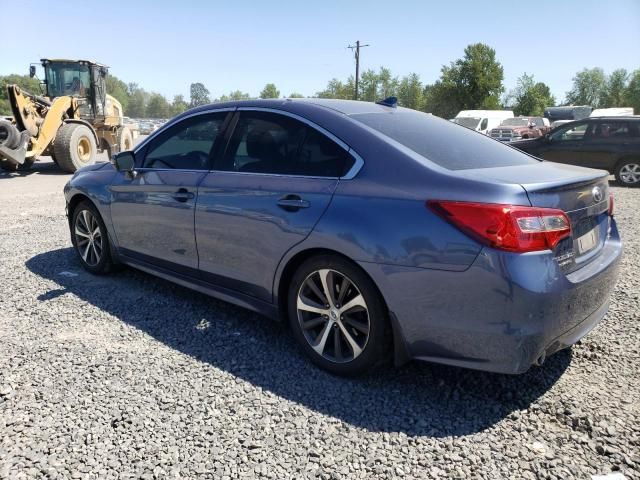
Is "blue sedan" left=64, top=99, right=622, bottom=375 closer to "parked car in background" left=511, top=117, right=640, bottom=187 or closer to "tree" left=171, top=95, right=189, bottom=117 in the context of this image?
"parked car in background" left=511, top=117, right=640, bottom=187

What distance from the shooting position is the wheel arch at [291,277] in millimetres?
2660

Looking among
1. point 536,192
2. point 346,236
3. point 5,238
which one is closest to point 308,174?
point 346,236

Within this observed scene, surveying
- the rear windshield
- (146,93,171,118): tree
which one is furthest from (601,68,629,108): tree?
(146,93,171,118): tree

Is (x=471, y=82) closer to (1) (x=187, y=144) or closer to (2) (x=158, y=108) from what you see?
(1) (x=187, y=144)

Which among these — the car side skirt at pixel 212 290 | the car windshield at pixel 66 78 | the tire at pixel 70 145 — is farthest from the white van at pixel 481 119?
the car side skirt at pixel 212 290

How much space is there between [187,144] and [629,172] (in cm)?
1212

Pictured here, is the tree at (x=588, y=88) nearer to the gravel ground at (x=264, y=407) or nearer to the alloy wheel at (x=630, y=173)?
the alloy wheel at (x=630, y=173)

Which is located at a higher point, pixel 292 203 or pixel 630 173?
pixel 292 203

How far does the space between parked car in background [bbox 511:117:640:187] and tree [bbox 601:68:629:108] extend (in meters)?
89.4

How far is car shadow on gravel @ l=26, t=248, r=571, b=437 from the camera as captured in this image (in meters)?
2.62

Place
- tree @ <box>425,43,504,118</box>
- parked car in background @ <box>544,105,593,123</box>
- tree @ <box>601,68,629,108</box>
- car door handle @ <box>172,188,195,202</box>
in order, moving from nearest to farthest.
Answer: car door handle @ <box>172,188,195,202</box>
parked car in background @ <box>544,105,593,123</box>
tree @ <box>425,43,504,118</box>
tree @ <box>601,68,629,108</box>

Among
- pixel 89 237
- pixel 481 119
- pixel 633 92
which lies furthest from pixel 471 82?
pixel 89 237

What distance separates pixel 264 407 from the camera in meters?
2.70

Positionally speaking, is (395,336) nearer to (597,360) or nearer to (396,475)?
(396,475)
